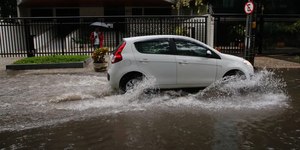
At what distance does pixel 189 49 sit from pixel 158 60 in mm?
876

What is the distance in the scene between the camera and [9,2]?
37.0 meters

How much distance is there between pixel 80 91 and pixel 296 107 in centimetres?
540

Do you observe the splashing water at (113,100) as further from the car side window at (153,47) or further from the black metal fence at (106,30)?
the black metal fence at (106,30)

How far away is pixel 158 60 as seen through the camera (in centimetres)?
810

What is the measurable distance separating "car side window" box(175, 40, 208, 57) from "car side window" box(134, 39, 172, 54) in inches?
11.2

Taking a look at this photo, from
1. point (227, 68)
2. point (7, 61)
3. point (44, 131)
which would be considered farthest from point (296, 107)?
point (7, 61)

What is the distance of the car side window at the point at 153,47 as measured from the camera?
8.20 m

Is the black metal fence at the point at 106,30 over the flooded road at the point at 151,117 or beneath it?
over

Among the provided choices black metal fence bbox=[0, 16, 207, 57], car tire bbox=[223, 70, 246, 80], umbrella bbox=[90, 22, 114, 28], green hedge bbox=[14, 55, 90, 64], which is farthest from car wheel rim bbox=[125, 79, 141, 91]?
umbrella bbox=[90, 22, 114, 28]

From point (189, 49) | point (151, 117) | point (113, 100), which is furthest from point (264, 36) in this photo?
point (151, 117)

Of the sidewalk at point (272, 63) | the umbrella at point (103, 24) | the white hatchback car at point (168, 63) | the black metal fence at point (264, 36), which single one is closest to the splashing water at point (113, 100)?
the white hatchback car at point (168, 63)

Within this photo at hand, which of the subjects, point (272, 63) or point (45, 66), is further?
point (272, 63)

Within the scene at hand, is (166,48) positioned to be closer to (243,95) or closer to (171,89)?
(171,89)

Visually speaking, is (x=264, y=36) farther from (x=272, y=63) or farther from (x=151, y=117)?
(x=151, y=117)
